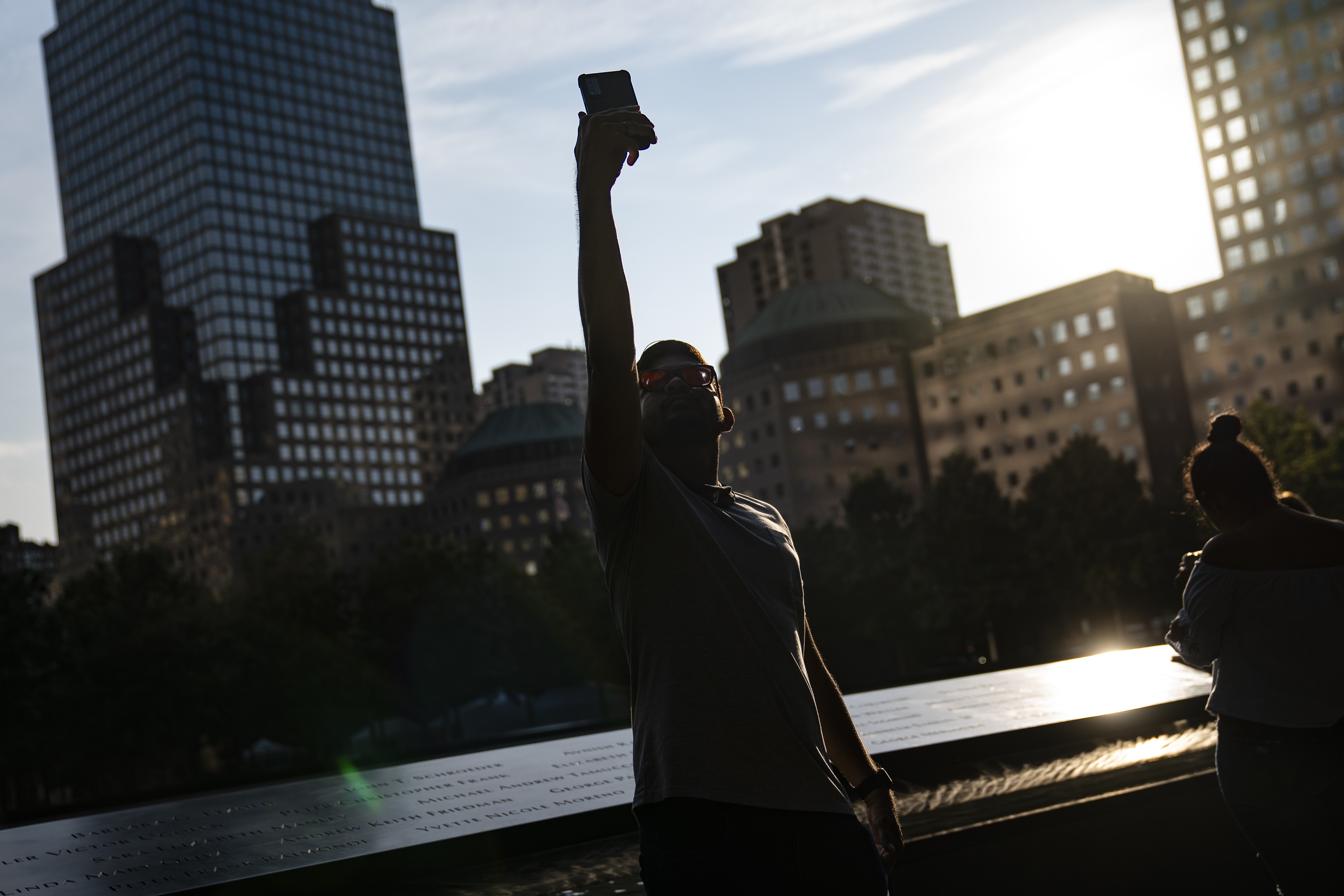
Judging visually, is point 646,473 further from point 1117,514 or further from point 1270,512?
point 1117,514

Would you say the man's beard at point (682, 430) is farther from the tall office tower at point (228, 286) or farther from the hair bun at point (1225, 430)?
the tall office tower at point (228, 286)

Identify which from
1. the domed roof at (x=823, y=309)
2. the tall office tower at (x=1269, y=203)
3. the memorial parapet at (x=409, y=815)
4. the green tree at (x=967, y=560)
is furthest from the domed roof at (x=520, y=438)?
the memorial parapet at (x=409, y=815)

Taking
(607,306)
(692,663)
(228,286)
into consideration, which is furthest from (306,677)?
(228,286)

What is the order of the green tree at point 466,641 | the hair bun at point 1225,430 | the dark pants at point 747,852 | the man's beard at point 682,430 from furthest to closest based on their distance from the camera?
the green tree at point 466,641
the hair bun at point 1225,430
the man's beard at point 682,430
the dark pants at point 747,852

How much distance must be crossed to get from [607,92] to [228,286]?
165 metres

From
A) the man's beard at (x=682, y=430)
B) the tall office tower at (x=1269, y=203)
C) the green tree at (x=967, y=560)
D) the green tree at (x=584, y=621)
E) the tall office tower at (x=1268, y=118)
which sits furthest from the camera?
the tall office tower at (x=1268, y=118)

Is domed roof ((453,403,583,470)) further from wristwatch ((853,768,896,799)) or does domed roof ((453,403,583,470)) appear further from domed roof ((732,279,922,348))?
wristwatch ((853,768,896,799))

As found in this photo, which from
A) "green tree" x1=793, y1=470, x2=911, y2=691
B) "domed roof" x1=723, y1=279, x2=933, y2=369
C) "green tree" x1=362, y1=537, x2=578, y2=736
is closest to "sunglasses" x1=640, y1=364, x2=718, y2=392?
"green tree" x1=793, y1=470, x2=911, y2=691

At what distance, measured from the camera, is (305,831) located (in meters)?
4.72

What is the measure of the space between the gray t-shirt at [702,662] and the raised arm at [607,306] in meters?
0.10

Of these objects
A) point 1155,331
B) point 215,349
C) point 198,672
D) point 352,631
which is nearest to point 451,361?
point 215,349

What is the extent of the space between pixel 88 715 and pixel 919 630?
35909mm

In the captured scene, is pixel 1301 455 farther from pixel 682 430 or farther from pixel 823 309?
pixel 823 309

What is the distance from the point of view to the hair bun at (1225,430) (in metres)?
4.40
